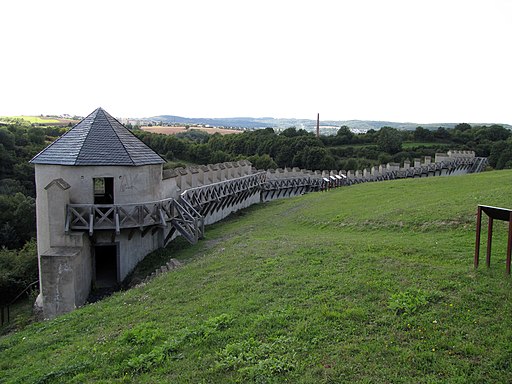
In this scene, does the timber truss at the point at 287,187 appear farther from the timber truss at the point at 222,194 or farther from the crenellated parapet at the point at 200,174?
the crenellated parapet at the point at 200,174

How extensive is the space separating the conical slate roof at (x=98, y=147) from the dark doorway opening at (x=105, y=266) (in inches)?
149

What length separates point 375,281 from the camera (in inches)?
361

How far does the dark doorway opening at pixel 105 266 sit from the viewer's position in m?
18.8

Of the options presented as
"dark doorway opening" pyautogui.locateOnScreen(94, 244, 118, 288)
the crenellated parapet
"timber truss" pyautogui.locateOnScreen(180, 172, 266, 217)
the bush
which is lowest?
the bush

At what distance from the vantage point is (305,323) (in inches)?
303

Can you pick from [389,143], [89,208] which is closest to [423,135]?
[389,143]

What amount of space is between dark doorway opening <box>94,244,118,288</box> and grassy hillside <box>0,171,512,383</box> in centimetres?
667

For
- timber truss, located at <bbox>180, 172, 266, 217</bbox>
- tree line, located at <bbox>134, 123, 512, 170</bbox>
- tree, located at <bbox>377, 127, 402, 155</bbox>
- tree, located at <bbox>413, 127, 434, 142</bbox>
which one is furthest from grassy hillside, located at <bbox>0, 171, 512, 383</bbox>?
tree, located at <bbox>413, 127, 434, 142</bbox>

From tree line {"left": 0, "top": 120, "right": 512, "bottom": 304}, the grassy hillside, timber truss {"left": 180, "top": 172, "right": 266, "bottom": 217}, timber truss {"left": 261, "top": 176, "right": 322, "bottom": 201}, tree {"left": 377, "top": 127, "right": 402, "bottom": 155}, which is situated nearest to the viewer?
the grassy hillside

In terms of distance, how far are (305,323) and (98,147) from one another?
13602 mm

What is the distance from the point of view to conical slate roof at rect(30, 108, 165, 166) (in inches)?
704

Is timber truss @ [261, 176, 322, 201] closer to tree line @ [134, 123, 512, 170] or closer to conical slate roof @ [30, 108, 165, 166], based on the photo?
tree line @ [134, 123, 512, 170]

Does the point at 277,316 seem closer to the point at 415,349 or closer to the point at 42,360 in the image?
the point at 415,349

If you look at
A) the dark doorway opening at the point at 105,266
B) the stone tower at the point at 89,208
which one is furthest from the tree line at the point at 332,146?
the stone tower at the point at 89,208
